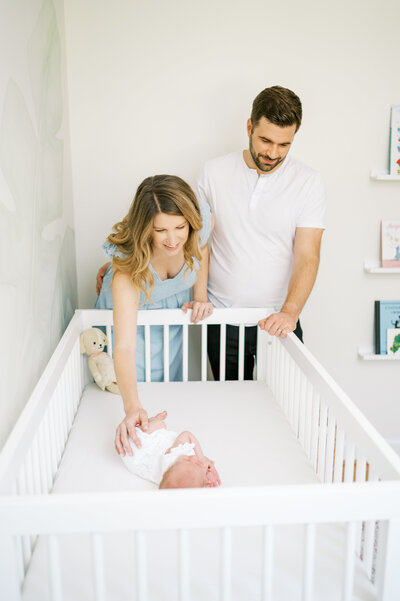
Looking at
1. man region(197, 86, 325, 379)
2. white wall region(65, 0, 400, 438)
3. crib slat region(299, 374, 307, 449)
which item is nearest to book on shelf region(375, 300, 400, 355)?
white wall region(65, 0, 400, 438)

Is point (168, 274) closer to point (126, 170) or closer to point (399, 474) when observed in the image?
point (126, 170)

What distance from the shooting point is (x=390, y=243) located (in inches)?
93.1

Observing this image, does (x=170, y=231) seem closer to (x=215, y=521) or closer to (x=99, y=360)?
(x=99, y=360)

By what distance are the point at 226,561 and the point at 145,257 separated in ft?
2.77

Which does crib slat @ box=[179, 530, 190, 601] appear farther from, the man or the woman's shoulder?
the man

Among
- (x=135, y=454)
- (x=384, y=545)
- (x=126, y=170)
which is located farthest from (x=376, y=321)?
(x=384, y=545)

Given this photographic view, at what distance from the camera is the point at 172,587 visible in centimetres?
96

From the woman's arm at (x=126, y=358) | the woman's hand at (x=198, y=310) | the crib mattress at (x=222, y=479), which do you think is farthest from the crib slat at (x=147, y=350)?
the woman's arm at (x=126, y=358)

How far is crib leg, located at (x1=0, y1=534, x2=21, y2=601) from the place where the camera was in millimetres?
798

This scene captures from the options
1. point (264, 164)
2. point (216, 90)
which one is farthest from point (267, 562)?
point (216, 90)

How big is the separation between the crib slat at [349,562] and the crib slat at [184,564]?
0.25 m

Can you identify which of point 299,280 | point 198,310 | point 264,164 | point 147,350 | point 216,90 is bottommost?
point 147,350

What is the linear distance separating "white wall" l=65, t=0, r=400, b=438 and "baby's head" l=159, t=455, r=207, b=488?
4.30 feet

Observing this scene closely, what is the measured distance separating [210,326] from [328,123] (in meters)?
0.98
